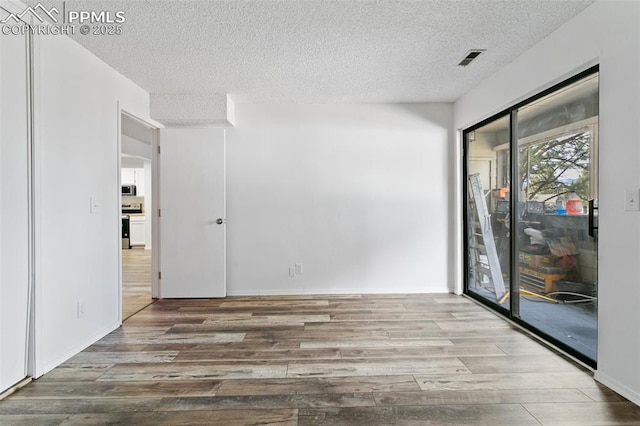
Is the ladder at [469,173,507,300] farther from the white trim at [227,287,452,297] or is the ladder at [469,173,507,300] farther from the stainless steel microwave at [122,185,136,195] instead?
the stainless steel microwave at [122,185,136,195]

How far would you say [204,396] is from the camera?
6.48ft

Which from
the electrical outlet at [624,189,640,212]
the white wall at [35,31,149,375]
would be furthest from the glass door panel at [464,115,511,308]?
the white wall at [35,31,149,375]

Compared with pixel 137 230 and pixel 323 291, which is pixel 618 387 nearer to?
pixel 323 291

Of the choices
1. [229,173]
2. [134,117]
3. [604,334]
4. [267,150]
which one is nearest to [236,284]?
[229,173]

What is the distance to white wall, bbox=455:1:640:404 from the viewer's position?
6.21 feet

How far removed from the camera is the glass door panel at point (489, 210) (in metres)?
3.39

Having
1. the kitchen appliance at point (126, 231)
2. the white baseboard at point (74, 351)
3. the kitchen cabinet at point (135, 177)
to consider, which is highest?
the kitchen cabinet at point (135, 177)

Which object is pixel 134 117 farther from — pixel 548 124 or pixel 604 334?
pixel 604 334

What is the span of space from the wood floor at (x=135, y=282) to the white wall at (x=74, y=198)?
2.35ft

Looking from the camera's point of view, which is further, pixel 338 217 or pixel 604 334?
pixel 338 217

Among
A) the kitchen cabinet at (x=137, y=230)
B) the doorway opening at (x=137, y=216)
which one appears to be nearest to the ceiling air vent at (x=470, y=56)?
the doorway opening at (x=137, y=216)

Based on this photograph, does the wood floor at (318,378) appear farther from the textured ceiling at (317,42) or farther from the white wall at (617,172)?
the textured ceiling at (317,42)

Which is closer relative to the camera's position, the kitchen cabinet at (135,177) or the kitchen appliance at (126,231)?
the kitchen appliance at (126,231)

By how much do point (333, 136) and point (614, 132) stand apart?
2769 millimetres
